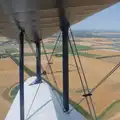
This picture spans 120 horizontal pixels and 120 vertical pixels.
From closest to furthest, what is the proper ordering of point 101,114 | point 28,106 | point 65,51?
point 65,51, point 28,106, point 101,114

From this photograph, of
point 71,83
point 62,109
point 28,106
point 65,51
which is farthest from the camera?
point 71,83

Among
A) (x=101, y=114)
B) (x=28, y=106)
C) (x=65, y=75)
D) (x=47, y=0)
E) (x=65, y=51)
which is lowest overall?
(x=101, y=114)

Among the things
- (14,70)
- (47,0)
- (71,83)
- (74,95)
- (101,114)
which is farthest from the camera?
(14,70)

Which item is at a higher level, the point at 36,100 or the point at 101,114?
the point at 36,100

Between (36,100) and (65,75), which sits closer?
(65,75)

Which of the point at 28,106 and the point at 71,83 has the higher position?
the point at 28,106

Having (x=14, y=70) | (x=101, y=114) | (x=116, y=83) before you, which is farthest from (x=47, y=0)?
(x=14, y=70)

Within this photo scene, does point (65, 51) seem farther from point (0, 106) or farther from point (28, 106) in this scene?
point (0, 106)

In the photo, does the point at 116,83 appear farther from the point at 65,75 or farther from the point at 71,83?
the point at 65,75

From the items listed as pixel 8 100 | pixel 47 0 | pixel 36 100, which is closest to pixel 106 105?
pixel 8 100
